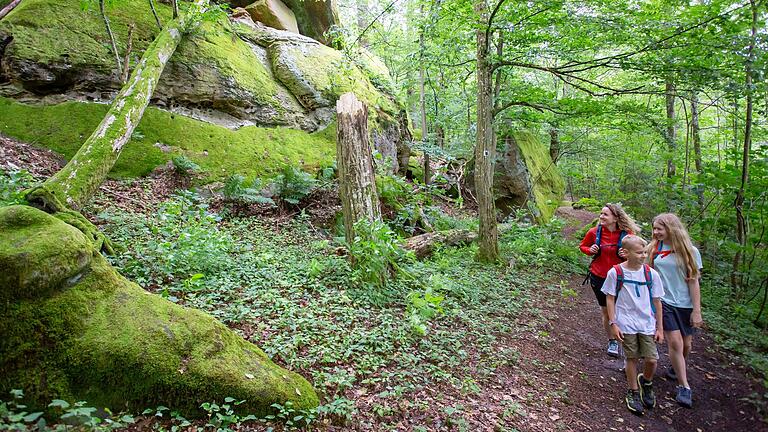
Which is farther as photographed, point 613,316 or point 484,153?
point 484,153

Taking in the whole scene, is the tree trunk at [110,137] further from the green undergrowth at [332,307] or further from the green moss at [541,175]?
the green moss at [541,175]

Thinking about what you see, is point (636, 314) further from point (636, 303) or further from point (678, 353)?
point (678, 353)

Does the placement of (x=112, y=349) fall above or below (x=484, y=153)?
below

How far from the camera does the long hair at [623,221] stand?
5.36m

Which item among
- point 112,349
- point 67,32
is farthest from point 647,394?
point 67,32

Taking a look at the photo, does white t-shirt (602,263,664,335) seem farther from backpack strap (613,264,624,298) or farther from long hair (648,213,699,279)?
long hair (648,213,699,279)

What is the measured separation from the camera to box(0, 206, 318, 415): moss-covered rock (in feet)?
8.00

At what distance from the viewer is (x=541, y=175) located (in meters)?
15.1

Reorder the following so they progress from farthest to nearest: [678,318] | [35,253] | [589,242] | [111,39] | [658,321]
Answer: [111,39] < [589,242] < [678,318] < [658,321] < [35,253]

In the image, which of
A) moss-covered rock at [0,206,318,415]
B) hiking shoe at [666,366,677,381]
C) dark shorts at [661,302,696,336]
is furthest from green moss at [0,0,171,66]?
hiking shoe at [666,366,677,381]

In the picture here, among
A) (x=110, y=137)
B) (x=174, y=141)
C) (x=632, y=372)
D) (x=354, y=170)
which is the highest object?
(x=174, y=141)

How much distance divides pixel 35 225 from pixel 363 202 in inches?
158

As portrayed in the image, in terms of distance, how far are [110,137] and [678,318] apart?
8941 mm

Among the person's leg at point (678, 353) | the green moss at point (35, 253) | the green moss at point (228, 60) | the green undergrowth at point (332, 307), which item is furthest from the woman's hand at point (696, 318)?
the green moss at point (228, 60)
